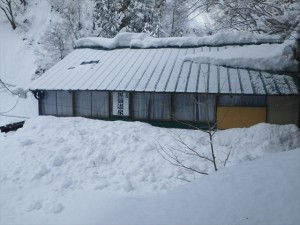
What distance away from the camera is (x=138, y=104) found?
12906 mm

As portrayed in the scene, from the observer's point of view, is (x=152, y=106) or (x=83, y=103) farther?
(x=83, y=103)

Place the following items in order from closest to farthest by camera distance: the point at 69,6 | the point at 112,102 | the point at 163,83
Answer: the point at 163,83
the point at 112,102
the point at 69,6

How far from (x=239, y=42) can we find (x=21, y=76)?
71.8 ft

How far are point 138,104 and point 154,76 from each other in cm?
146

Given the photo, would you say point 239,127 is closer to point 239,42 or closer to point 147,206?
point 239,42

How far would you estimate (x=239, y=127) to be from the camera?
11.7m

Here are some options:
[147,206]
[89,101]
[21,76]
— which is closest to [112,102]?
[89,101]

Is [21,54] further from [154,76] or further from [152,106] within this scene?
[152,106]

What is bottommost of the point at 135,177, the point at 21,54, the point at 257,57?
the point at 135,177

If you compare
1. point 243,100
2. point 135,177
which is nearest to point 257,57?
point 243,100

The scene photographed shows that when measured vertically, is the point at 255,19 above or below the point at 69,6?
below

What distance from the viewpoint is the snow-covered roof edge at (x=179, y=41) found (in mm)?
14531

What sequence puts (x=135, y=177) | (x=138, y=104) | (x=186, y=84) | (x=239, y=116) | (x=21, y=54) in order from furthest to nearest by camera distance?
(x=21, y=54) → (x=138, y=104) → (x=186, y=84) → (x=239, y=116) → (x=135, y=177)

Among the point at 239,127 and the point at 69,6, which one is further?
the point at 69,6
